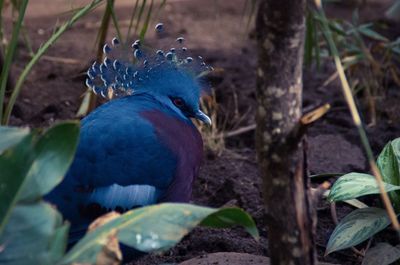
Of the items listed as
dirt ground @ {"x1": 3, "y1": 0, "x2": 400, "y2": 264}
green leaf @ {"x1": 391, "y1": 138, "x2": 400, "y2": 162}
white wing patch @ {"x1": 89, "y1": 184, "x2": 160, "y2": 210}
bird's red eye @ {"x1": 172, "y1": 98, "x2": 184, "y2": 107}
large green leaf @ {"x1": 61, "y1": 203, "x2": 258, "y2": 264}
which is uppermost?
bird's red eye @ {"x1": 172, "y1": 98, "x2": 184, "y2": 107}

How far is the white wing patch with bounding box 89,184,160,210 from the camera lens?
2.11 meters

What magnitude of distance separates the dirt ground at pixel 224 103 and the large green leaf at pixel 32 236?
926 millimetres

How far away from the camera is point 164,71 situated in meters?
2.45

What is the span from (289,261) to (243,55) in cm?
289

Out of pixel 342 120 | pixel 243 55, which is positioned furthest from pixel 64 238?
pixel 243 55

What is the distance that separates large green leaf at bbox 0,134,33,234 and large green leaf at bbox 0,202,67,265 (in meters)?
0.02

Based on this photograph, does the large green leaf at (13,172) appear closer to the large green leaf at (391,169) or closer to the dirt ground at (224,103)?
the dirt ground at (224,103)

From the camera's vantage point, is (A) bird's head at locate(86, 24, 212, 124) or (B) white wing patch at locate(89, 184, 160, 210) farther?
(A) bird's head at locate(86, 24, 212, 124)

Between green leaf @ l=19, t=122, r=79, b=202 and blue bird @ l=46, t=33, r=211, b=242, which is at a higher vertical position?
green leaf @ l=19, t=122, r=79, b=202

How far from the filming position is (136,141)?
2.20 meters

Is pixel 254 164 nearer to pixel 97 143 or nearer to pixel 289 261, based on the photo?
pixel 97 143

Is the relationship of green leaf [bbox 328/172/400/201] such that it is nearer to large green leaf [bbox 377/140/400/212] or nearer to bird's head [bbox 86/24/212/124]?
large green leaf [bbox 377/140/400/212]

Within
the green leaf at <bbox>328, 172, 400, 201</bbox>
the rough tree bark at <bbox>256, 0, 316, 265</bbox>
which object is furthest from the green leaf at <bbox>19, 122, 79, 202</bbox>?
the green leaf at <bbox>328, 172, 400, 201</bbox>

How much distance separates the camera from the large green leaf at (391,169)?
234cm
